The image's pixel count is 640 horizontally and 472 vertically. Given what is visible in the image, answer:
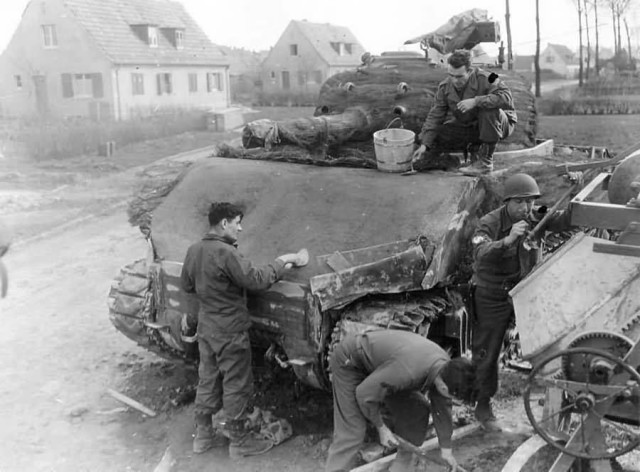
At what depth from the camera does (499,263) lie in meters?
5.09

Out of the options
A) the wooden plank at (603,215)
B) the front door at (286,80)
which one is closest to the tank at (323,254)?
the wooden plank at (603,215)

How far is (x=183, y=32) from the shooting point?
31969 mm

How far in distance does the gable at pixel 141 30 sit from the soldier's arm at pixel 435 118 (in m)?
20.8

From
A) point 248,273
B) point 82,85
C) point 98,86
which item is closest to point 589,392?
point 248,273

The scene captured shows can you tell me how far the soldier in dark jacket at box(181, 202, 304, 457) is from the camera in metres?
5.08

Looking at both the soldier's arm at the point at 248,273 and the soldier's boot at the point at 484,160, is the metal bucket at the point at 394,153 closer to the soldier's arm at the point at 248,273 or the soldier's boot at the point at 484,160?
the soldier's boot at the point at 484,160

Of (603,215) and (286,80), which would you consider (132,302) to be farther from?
(286,80)

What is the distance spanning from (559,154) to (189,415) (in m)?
3.92

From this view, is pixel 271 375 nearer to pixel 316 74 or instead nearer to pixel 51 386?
pixel 51 386

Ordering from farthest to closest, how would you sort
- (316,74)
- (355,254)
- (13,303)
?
(316,74) → (13,303) → (355,254)

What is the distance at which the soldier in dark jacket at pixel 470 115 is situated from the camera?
5941mm

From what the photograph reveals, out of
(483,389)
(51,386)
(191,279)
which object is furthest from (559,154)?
(51,386)

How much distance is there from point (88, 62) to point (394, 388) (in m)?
23.6

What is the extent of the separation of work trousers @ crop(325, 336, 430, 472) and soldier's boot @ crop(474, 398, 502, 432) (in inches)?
30.8
